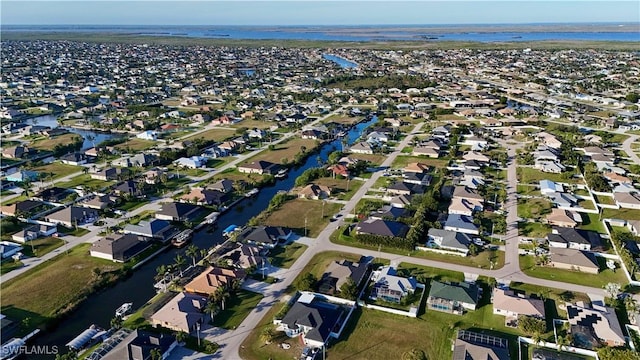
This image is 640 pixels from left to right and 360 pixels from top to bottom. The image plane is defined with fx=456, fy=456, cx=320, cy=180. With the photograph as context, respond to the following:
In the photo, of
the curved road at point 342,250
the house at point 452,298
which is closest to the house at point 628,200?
the curved road at point 342,250

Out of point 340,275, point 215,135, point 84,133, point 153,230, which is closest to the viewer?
point 340,275

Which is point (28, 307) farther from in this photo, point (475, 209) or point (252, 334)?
point (475, 209)

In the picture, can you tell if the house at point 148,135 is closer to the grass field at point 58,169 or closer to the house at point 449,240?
the grass field at point 58,169

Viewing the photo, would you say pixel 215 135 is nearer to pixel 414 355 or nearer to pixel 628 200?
pixel 628 200

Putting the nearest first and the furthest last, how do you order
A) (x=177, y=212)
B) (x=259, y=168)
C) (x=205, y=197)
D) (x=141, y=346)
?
(x=141, y=346) → (x=177, y=212) → (x=205, y=197) → (x=259, y=168)

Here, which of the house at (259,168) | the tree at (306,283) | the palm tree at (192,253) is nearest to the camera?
the tree at (306,283)

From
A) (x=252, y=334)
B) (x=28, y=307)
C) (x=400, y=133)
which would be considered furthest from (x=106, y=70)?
(x=252, y=334)

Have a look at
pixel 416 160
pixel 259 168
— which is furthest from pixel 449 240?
pixel 259 168
